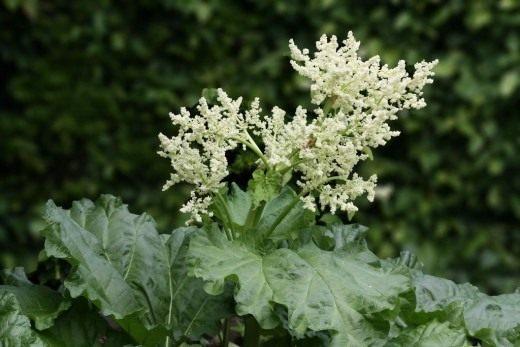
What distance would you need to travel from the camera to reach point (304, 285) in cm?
158

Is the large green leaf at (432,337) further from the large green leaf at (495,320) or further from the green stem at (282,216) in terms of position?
the green stem at (282,216)

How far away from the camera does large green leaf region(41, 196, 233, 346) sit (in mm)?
1700

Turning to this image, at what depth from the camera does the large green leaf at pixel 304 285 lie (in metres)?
1.54

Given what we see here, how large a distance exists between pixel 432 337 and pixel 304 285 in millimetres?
319

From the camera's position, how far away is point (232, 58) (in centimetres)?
439

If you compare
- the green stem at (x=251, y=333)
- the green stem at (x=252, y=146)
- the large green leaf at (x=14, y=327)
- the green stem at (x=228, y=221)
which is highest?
the green stem at (x=252, y=146)

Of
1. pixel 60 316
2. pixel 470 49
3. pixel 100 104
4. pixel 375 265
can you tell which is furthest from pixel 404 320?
pixel 100 104

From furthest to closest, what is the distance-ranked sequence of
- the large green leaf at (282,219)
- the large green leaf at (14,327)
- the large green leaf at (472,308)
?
1. the large green leaf at (472,308)
2. the large green leaf at (282,219)
3. the large green leaf at (14,327)

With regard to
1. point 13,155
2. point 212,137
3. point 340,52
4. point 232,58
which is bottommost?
point 212,137

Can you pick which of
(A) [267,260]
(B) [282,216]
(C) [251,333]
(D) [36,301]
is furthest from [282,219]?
(D) [36,301]

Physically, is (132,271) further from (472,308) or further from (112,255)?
(472,308)

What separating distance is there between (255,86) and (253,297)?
280cm

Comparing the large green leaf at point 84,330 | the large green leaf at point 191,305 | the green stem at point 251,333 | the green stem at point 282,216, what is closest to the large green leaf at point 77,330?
the large green leaf at point 84,330

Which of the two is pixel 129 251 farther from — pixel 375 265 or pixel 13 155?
pixel 13 155
